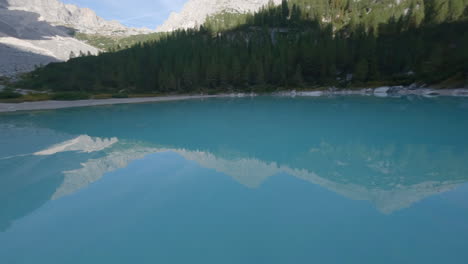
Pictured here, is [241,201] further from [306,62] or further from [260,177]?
[306,62]

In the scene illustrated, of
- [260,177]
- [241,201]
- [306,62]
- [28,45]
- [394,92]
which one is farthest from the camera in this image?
[28,45]

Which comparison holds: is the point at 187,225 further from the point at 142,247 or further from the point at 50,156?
the point at 50,156

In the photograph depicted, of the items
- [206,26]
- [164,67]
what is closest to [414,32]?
[164,67]

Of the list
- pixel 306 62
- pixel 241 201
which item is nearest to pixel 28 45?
pixel 306 62

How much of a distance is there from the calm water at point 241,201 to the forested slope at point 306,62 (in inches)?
1235

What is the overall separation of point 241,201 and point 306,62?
45405mm

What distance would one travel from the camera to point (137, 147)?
1014 cm

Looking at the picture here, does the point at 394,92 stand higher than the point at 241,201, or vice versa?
the point at 394,92

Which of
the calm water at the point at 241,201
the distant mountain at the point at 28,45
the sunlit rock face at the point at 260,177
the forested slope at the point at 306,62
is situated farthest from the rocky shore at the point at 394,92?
the distant mountain at the point at 28,45

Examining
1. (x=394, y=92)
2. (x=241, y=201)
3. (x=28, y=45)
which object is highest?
(x=28, y=45)

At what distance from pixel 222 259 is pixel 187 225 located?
1171mm

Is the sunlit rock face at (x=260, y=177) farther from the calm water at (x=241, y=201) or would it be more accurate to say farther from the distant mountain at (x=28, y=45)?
the distant mountain at (x=28, y=45)

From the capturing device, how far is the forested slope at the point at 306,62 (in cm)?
3897

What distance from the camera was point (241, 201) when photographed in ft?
17.1
